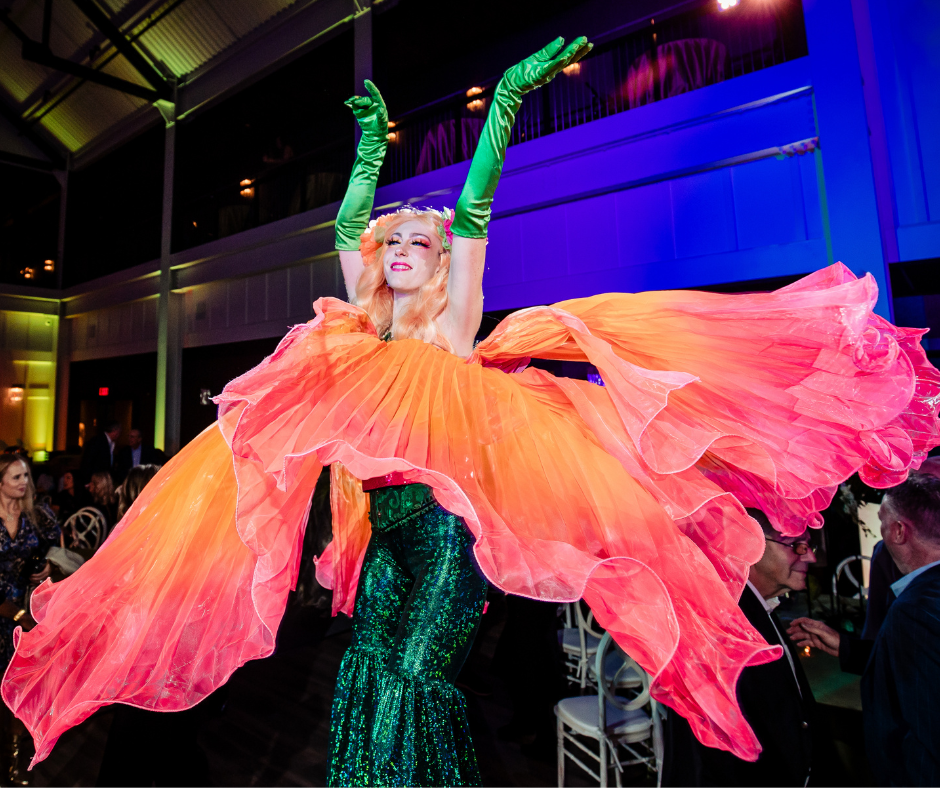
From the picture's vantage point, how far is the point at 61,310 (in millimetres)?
13992

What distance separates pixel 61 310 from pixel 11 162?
3251 millimetres

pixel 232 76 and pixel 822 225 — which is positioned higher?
pixel 232 76

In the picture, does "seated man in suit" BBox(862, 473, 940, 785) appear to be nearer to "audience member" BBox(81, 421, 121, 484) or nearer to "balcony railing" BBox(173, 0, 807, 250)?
"balcony railing" BBox(173, 0, 807, 250)

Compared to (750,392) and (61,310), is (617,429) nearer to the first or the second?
(750,392)

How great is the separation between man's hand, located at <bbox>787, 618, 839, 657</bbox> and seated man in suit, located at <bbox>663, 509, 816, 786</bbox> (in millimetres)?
461

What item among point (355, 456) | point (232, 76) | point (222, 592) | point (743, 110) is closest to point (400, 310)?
point (355, 456)

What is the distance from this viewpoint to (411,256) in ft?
5.67

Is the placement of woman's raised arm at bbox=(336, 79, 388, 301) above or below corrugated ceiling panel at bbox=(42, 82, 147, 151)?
below

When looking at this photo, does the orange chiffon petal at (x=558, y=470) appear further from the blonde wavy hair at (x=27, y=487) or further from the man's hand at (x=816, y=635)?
the blonde wavy hair at (x=27, y=487)

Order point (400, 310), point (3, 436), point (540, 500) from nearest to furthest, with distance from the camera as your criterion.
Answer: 1. point (540, 500)
2. point (400, 310)
3. point (3, 436)

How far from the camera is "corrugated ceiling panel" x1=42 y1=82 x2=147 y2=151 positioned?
1192cm

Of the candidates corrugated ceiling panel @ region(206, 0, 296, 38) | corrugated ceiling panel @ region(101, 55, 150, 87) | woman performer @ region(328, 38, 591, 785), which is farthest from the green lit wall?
woman performer @ region(328, 38, 591, 785)

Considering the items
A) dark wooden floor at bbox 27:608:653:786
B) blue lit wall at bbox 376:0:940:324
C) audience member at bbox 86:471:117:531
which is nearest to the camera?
dark wooden floor at bbox 27:608:653:786

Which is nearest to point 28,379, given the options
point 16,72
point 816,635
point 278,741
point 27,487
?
point 16,72
